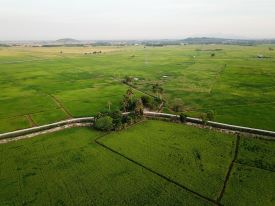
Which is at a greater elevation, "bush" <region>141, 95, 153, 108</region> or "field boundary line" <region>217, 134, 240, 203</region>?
"bush" <region>141, 95, 153, 108</region>

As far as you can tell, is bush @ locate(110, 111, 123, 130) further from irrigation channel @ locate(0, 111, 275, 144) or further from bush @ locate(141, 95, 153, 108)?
bush @ locate(141, 95, 153, 108)

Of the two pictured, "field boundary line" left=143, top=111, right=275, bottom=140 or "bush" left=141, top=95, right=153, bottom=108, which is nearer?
"field boundary line" left=143, top=111, right=275, bottom=140

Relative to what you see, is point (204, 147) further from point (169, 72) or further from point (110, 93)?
point (169, 72)

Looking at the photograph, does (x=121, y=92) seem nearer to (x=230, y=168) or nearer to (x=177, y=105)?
(x=177, y=105)

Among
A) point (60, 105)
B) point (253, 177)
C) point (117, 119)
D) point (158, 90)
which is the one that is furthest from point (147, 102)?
point (253, 177)

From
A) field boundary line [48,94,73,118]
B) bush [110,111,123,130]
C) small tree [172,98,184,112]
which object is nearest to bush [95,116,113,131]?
bush [110,111,123,130]

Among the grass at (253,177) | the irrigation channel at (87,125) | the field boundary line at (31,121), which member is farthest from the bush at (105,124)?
the grass at (253,177)

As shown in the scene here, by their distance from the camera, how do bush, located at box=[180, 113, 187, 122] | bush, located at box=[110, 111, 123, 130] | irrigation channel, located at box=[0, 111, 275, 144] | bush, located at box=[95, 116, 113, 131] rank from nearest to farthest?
irrigation channel, located at box=[0, 111, 275, 144], bush, located at box=[95, 116, 113, 131], bush, located at box=[110, 111, 123, 130], bush, located at box=[180, 113, 187, 122]
